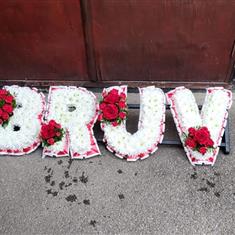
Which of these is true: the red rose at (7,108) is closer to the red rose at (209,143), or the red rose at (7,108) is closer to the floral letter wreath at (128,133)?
the floral letter wreath at (128,133)

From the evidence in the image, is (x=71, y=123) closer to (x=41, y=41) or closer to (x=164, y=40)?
(x=41, y=41)

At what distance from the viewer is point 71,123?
2.66 meters

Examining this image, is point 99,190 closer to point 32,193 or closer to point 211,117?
point 32,193

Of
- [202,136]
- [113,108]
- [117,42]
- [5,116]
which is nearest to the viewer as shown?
[202,136]

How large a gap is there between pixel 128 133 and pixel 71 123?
53cm

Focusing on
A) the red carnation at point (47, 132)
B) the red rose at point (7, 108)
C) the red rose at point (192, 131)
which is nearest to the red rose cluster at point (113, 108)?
the red carnation at point (47, 132)

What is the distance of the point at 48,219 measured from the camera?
7.44 ft

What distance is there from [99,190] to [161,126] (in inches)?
30.0

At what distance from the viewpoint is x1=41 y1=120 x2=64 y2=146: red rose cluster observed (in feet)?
8.23

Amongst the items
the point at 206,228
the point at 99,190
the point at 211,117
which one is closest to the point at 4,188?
the point at 99,190

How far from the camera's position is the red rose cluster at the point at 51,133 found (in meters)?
2.51

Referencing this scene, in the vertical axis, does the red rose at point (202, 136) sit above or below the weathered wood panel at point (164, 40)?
below

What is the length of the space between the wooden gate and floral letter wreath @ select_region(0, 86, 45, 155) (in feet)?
1.51

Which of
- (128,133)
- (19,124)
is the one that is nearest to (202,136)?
(128,133)
